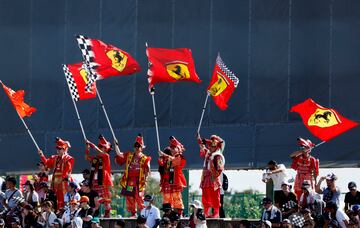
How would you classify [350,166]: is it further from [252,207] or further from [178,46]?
[178,46]

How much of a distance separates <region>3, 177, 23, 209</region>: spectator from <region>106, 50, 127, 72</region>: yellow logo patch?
10.2 ft

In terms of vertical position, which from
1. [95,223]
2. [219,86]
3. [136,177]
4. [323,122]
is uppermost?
[219,86]

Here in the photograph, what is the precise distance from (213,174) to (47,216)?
2935 mm

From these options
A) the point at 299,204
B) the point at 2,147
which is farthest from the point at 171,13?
the point at 299,204

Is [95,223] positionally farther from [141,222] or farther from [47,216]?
[47,216]

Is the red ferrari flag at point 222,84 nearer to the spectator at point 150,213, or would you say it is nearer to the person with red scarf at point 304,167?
the person with red scarf at point 304,167

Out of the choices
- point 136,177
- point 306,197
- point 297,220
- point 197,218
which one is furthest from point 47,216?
point 297,220

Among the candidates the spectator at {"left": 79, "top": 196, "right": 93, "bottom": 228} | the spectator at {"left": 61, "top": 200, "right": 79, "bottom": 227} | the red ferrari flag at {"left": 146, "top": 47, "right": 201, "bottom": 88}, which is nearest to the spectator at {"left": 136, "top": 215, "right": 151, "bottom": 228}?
the spectator at {"left": 79, "top": 196, "right": 93, "bottom": 228}

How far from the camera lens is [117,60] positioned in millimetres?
29859

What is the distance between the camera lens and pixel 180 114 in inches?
1329

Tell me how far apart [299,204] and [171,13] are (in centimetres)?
950

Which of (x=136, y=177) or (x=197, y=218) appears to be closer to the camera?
(x=197, y=218)

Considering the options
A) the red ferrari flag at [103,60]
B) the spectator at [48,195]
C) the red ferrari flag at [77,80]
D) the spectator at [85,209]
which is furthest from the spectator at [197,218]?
the red ferrari flag at [77,80]

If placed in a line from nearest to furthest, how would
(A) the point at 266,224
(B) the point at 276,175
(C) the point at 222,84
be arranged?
1. (A) the point at 266,224
2. (B) the point at 276,175
3. (C) the point at 222,84
